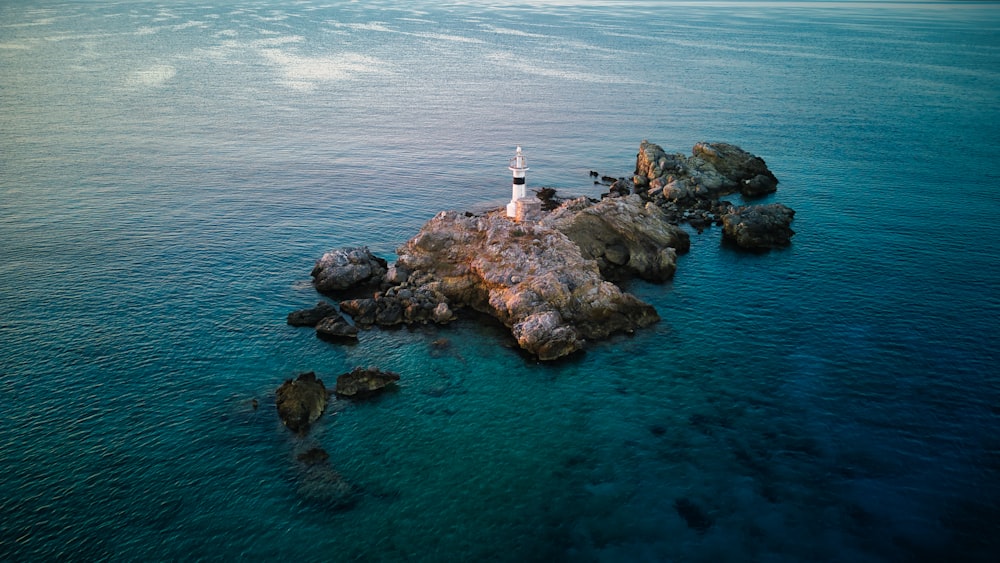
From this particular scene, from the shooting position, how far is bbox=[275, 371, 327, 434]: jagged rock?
165 feet

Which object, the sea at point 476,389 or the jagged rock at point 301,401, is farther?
the jagged rock at point 301,401

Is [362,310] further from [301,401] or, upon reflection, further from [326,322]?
[301,401]

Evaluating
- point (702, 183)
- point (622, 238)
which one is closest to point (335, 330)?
point (622, 238)

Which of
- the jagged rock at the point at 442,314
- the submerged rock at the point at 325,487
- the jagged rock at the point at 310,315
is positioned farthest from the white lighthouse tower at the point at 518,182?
the submerged rock at the point at 325,487

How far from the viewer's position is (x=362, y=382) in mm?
54875

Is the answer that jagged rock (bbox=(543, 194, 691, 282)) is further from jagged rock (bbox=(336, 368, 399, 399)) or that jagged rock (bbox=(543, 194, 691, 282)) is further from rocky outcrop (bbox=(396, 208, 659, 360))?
jagged rock (bbox=(336, 368, 399, 399))

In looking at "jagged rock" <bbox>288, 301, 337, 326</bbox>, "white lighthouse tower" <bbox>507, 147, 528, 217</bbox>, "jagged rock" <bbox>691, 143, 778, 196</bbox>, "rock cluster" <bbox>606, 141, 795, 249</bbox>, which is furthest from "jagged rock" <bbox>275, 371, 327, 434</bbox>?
"jagged rock" <bbox>691, 143, 778, 196</bbox>

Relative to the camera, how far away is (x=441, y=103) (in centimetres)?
16862

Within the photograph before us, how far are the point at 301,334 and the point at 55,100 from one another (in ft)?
435

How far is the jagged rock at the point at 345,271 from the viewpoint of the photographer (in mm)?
71938

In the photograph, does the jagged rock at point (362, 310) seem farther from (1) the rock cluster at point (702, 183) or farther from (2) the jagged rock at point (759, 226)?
(2) the jagged rock at point (759, 226)

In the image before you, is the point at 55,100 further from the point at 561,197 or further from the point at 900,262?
the point at 900,262

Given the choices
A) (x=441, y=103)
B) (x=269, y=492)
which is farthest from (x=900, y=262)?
(x=441, y=103)

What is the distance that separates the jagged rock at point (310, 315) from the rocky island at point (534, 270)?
0.35 feet
